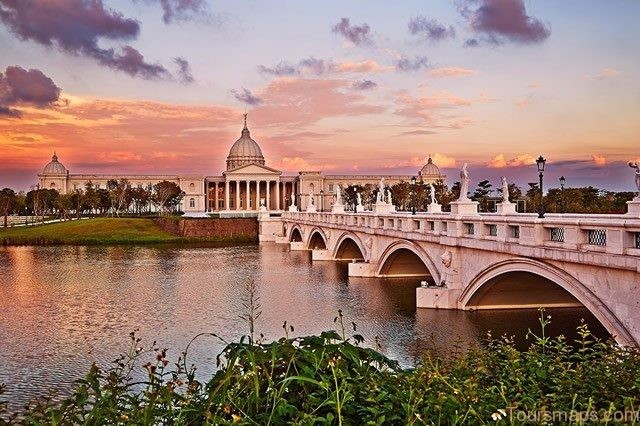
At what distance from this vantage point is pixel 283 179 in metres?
178

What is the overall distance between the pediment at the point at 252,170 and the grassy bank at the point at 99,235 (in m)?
63.5

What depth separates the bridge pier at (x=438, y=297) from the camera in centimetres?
2833

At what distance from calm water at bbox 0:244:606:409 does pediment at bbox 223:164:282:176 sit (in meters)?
115

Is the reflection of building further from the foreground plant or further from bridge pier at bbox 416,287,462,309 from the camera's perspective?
the foreground plant

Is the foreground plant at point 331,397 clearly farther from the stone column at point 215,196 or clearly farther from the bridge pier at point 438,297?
the stone column at point 215,196

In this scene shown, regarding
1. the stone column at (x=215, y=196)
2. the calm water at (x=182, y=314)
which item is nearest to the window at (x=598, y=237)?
the calm water at (x=182, y=314)

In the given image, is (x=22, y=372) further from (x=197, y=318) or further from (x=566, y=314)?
(x=566, y=314)

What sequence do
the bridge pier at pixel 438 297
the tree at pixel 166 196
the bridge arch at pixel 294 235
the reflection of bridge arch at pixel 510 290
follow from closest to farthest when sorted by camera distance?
the reflection of bridge arch at pixel 510 290 → the bridge pier at pixel 438 297 → the bridge arch at pixel 294 235 → the tree at pixel 166 196

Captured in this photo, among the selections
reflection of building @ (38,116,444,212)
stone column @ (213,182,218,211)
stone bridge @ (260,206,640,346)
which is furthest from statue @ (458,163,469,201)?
stone column @ (213,182,218,211)

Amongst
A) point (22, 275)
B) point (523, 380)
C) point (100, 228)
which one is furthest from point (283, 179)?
point (523, 380)

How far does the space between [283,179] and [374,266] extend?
135 metres

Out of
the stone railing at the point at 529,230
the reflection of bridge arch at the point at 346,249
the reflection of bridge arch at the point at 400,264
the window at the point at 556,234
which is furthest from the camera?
the reflection of bridge arch at the point at 346,249

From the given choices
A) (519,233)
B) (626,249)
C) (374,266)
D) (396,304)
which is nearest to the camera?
(626,249)

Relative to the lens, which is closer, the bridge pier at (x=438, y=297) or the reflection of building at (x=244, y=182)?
the bridge pier at (x=438, y=297)
